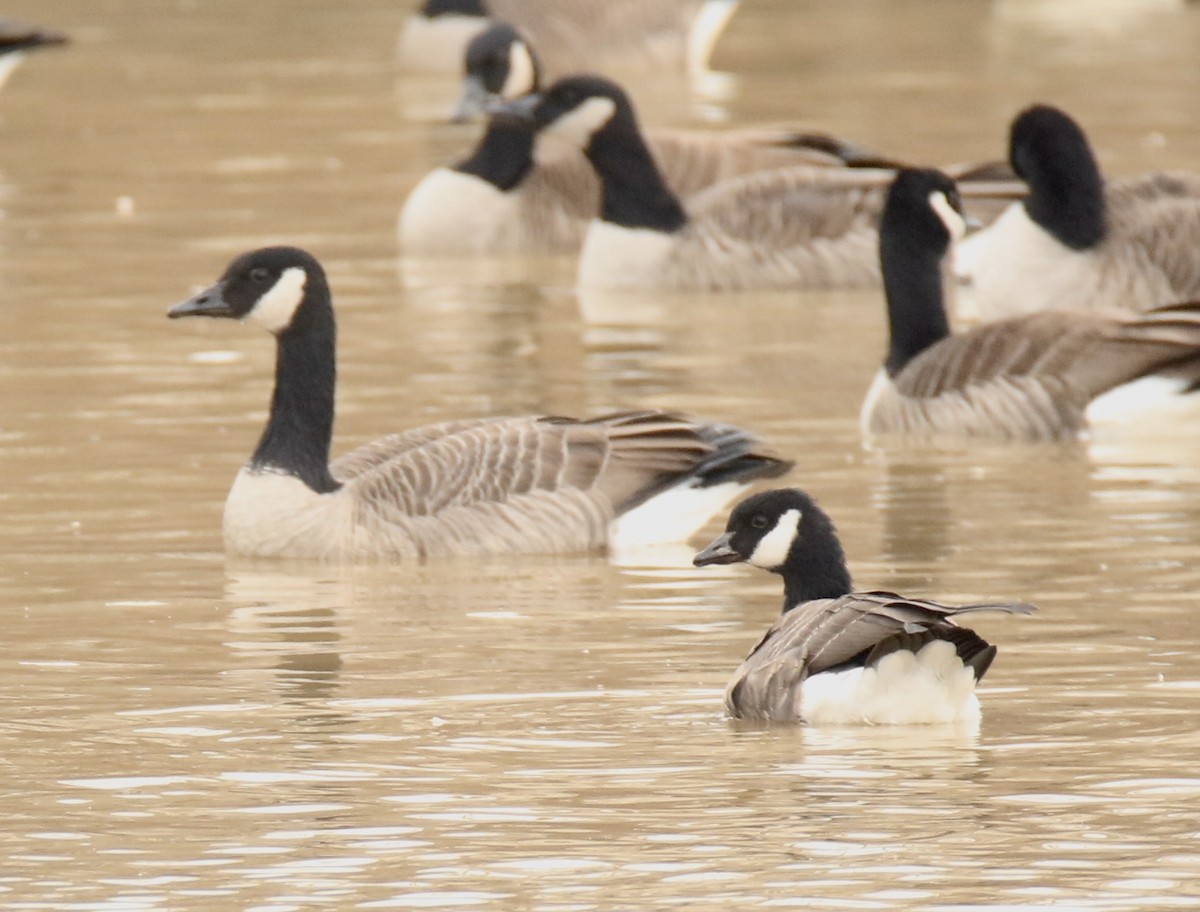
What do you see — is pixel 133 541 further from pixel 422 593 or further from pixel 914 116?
pixel 914 116

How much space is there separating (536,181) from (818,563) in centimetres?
1244

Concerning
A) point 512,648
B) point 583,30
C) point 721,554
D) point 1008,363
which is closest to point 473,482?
point 512,648

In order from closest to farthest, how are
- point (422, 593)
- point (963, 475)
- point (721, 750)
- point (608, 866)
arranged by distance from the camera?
point (608, 866) → point (721, 750) → point (422, 593) → point (963, 475)

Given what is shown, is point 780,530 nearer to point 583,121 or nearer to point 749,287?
point 749,287

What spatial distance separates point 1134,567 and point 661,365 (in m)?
5.39

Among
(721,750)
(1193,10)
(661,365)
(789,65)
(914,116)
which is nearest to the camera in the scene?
(721,750)

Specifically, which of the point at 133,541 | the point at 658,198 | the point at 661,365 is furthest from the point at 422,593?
the point at 658,198

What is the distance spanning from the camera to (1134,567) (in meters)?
11.1

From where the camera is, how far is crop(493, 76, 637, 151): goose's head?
19.3m

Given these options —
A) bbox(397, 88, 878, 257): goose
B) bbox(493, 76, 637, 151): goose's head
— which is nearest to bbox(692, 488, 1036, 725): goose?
bbox(493, 76, 637, 151): goose's head

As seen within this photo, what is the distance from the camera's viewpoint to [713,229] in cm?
1922

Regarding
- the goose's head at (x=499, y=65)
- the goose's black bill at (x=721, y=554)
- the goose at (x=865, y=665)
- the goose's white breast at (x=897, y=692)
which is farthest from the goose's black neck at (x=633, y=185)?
the goose's white breast at (x=897, y=692)

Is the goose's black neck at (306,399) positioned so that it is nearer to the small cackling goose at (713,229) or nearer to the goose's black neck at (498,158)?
the small cackling goose at (713,229)

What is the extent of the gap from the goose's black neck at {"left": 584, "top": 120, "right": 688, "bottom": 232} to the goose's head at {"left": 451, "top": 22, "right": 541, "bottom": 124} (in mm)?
3554
